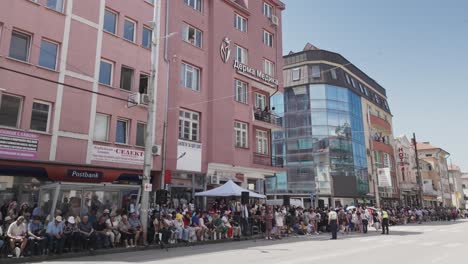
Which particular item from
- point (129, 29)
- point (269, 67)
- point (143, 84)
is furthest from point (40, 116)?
point (269, 67)

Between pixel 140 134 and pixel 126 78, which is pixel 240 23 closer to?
pixel 126 78

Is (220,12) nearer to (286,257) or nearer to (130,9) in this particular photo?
(130,9)

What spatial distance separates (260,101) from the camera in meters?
31.9

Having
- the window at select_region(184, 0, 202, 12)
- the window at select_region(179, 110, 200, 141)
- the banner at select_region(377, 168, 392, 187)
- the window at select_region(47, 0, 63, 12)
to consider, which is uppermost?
the window at select_region(184, 0, 202, 12)

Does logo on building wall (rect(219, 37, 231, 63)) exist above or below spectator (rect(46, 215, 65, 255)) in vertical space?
above

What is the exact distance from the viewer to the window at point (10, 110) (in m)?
16.7

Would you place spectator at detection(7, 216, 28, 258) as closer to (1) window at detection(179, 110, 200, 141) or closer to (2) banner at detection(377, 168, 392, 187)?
(1) window at detection(179, 110, 200, 141)

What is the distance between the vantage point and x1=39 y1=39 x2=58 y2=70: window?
18.4 m

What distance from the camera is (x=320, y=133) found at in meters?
49.5

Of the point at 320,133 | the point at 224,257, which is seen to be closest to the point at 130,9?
the point at 224,257

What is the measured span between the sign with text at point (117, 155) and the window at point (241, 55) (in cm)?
1177

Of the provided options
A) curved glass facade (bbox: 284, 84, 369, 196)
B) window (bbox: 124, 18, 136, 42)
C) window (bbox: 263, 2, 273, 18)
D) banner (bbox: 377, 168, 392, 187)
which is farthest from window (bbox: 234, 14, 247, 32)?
banner (bbox: 377, 168, 392, 187)

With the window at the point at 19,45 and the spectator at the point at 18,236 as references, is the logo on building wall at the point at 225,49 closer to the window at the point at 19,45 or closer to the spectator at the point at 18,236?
the window at the point at 19,45

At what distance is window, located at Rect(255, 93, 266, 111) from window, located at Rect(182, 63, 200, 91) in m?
6.67
